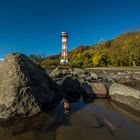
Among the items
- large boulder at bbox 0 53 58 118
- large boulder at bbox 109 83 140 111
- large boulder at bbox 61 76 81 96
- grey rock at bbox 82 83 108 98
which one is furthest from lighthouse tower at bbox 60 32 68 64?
large boulder at bbox 0 53 58 118

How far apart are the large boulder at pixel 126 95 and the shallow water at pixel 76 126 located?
90 cm

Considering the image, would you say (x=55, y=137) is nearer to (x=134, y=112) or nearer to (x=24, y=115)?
(x=24, y=115)

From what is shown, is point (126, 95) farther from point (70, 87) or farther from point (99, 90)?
point (70, 87)

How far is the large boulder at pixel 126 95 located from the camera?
8.83 metres

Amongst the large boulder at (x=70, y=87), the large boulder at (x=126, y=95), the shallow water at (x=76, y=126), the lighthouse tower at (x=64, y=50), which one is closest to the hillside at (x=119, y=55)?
the lighthouse tower at (x=64, y=50)

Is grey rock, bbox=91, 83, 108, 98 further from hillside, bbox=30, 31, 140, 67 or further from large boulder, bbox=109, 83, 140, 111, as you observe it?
hillside, bbox=30, 31, 140, 67

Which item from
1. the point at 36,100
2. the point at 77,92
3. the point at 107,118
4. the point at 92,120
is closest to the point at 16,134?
the point at 36,100

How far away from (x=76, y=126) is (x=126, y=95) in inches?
166

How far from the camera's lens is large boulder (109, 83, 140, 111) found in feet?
29.0

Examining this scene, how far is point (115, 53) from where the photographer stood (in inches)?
2511

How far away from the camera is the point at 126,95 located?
31.0 feet

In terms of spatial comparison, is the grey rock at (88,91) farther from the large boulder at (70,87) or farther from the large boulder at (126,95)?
the large boulder at (126,95)

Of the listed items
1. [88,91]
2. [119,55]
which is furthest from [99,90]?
[119,55]

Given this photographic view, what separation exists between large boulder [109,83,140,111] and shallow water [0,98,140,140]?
0.90 meters
